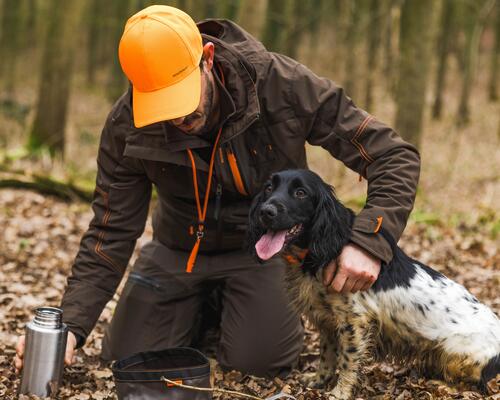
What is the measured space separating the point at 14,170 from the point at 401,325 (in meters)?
6.57

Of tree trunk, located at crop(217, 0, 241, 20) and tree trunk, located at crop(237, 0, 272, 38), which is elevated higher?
tree trunk, located at crop(217, 0, 241, 20)

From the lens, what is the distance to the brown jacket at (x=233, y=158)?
13.2ft

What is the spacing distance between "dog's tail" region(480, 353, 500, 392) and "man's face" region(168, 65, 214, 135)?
86.8 inches

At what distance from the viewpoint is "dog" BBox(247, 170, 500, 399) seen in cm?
375

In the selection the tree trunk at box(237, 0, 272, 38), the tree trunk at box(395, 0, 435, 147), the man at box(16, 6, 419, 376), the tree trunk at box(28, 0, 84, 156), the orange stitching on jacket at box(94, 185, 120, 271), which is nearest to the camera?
the man at box(16, 6, 419, 376)

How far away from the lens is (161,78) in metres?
3.70

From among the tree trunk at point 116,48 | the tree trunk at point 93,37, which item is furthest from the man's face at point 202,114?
the tree trunk at point 93,37

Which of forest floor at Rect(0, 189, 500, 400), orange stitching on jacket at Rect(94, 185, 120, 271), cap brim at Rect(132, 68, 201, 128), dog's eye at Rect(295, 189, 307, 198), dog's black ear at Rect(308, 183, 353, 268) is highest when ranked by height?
cap brim at Rect(132, 68, 201, 128)

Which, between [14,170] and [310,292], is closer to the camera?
[310,292]

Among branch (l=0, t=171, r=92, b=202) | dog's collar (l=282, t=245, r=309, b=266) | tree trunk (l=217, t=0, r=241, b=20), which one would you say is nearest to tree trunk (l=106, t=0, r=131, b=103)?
tree trunk (l=217, t=0, r=241, b=20)

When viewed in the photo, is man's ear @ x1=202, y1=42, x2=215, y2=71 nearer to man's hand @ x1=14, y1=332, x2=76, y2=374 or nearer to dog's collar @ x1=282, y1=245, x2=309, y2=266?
dog's collar @ x1=282, y1=245, x2=309, y2=266

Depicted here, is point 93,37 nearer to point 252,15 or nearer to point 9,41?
A: point 9,41

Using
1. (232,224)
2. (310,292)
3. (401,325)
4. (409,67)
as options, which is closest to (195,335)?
(232,224)

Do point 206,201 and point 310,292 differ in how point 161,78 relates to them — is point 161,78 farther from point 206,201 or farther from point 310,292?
point 310,292
